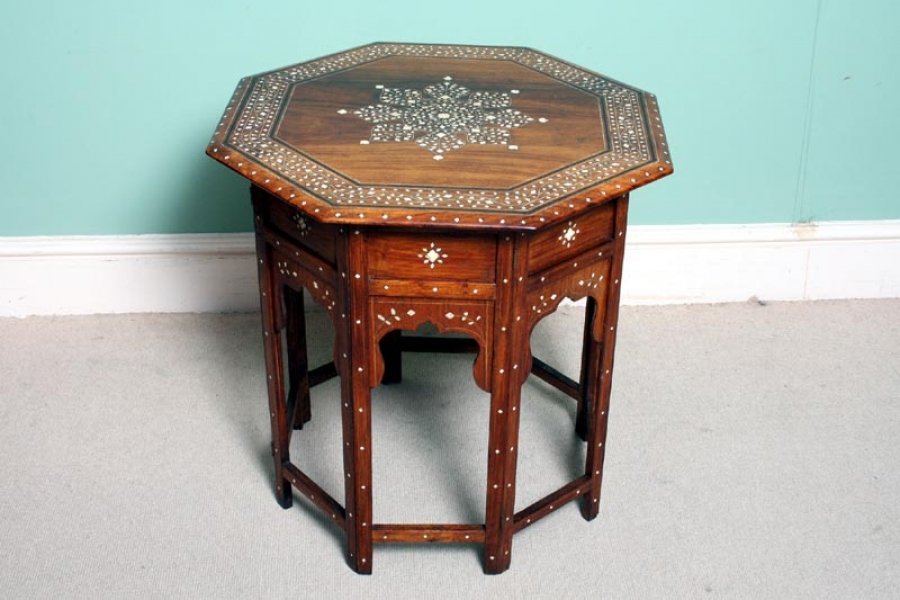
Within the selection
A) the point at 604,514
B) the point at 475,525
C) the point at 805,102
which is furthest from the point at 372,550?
the point at 805,102

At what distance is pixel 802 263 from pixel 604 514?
1266 millimetres

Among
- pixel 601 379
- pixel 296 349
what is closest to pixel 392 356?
pixel 296 349

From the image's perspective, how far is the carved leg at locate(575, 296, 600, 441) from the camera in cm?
302

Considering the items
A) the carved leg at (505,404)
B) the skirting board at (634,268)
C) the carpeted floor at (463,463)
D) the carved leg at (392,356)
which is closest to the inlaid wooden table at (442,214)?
the carved leg at (505,404)

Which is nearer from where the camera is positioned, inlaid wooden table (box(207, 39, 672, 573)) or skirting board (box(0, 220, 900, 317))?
inlaid wooden table (box(207, 39, 672, 573))

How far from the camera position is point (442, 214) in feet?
7.29

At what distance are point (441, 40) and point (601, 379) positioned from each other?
117 centimetres

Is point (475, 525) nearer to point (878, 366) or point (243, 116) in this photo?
point (243, 116)

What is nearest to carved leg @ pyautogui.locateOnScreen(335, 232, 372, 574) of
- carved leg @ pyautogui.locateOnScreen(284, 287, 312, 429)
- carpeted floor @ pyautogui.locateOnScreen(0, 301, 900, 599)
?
carpeted floor @ pyautogui.locateOnScreen(0, 301, 900, 599)

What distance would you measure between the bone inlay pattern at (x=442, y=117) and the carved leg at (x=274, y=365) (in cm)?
36

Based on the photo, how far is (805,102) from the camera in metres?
3.58

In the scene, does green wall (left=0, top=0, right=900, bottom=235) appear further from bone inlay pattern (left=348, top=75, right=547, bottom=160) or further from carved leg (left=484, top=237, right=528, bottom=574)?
carved leg (left=484, top=237, right=528, bottom=574)

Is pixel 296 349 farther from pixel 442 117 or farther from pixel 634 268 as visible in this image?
pixel 634 268

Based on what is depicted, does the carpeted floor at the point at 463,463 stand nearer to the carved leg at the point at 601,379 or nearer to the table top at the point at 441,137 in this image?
the carved leg at the point at 601,379
